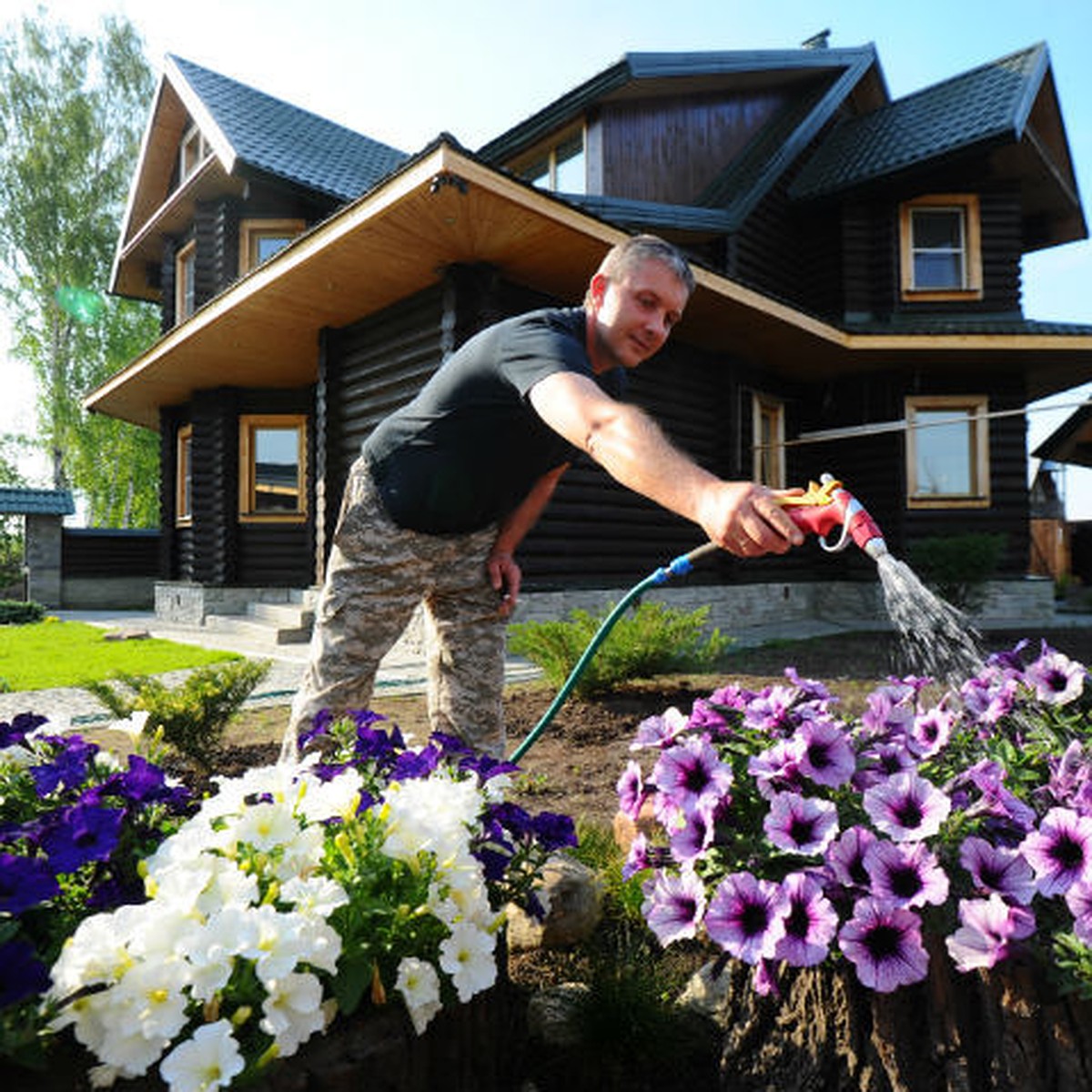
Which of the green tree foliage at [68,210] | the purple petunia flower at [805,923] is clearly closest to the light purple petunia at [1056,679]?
the purple petunia flower at [805,923]

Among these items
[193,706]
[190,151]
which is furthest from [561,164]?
[193,706]

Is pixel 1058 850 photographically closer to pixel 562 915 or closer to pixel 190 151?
pixel 562 915

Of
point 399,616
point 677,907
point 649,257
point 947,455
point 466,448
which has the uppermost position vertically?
point 947,455

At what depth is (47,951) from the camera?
100 centimetres

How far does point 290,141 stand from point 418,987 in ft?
Result: 44.0

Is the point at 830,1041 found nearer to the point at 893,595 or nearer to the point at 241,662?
the point at 893,595

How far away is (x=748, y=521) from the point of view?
3.57 feet

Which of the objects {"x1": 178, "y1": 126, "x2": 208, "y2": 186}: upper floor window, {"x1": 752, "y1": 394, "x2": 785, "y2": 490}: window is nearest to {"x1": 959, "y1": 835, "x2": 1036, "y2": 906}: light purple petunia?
{"x1": 752, "y1": 394, "x2": 785, "y2": 490}: window

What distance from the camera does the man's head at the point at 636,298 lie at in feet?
6.30

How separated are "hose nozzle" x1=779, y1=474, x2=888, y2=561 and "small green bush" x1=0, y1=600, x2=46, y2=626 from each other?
14934mm

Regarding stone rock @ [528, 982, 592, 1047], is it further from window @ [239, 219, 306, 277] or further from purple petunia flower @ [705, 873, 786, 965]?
window @ [239, 219, 306, 277]

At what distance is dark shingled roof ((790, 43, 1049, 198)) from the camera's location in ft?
35.4

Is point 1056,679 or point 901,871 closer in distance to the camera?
point 901,871

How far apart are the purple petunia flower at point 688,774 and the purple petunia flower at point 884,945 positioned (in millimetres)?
278
